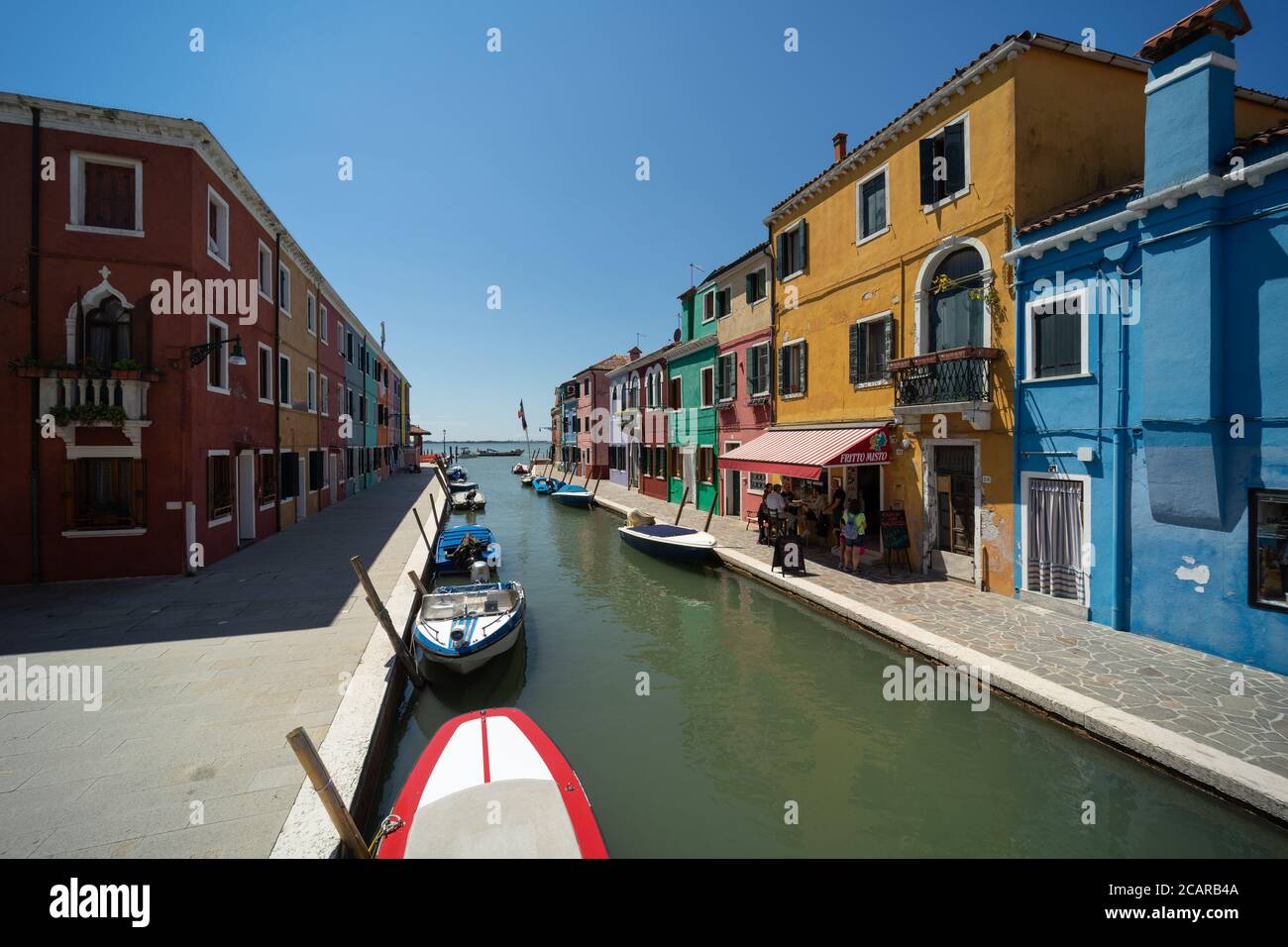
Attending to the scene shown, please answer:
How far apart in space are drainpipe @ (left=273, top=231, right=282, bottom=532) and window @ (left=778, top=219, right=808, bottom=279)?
16467 mm

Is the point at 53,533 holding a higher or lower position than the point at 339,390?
lower

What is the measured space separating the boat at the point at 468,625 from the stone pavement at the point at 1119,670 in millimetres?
6384

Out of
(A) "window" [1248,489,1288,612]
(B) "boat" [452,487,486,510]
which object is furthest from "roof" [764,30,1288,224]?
(B) "boat" [452,487,486,510]

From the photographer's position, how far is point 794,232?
58.2ft

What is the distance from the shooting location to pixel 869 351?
1488 cm

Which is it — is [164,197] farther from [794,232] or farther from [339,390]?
[339,390]

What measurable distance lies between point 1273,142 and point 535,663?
13140mm

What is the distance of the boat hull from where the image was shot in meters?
16.9

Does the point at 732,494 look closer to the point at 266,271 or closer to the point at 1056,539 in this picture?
the point at 1056,539

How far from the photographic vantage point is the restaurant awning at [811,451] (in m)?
13.9

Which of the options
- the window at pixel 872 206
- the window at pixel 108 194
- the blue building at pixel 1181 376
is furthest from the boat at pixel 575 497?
the blue building at pixel 1181 376

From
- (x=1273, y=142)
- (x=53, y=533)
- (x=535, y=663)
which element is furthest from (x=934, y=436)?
(x=53, y=533)

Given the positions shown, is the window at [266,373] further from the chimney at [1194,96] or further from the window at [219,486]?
the chimney at [1194,96]

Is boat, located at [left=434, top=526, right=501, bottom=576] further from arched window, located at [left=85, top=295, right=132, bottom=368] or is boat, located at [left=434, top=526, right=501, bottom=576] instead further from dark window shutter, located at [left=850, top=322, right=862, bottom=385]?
dark window shutter, located at [left=850, top=322, right=862, bottom=385]
